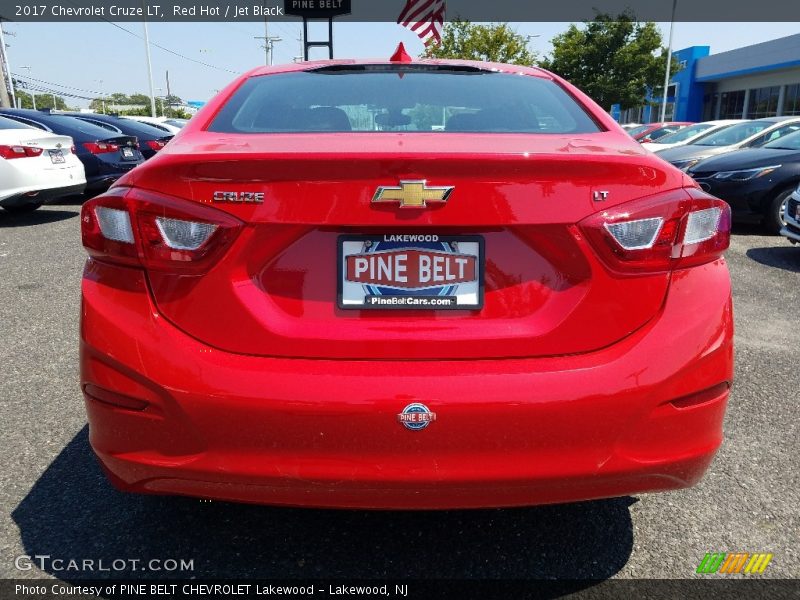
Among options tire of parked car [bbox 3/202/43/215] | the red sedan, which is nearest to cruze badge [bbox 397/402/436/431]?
the red sedan

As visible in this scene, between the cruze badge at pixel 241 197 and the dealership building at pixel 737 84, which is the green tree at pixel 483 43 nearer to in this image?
the dealership building at pixel 737 84

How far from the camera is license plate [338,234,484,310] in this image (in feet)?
5.76

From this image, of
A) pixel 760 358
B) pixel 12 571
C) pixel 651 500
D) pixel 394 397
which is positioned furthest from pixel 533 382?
pixel 760 358

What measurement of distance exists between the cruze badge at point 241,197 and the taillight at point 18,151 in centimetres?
829

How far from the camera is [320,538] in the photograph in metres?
2.32

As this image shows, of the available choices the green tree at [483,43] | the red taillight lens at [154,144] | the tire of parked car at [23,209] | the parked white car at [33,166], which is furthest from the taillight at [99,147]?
the green tree at [483,43]

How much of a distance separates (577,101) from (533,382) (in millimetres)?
1275

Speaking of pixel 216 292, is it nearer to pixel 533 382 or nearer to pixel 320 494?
pixel 320 494

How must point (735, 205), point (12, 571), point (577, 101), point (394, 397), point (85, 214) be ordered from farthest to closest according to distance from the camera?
point (735, 205) → point (577, 101) → point (12, 571) → point (85, 214) → point (394, 397)

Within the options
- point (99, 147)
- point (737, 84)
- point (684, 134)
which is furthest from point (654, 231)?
point (737, 84)

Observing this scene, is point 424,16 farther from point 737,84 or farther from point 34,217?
point 737,84

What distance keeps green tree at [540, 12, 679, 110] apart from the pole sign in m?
21.0

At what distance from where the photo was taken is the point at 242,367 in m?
1.74

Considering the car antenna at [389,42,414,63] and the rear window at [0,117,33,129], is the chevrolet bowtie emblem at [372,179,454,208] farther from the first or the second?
the rear window at [0,117,33,129]
